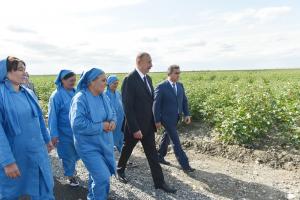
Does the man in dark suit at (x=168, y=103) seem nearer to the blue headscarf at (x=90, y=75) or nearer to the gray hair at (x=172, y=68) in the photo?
the gray hair at (x=172, y=68)

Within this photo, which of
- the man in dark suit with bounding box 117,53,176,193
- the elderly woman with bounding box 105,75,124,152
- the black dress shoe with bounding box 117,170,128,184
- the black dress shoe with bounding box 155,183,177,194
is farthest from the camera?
the elderly woman with bounding box 105,75,124,152

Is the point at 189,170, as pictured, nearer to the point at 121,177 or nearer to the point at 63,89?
the point at 121,177

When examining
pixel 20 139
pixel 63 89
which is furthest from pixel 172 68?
pixel 20 139

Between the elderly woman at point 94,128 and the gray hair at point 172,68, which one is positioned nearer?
the elderly woman at point 94,128

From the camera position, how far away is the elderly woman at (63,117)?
6.39 metres

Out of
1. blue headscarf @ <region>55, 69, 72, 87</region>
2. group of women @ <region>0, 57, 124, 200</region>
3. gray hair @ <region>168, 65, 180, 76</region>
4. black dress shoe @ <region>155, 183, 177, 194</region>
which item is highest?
Answer: gray hair @ <region>168, 65, 180, 76</region>

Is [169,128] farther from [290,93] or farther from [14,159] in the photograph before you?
[290,93]

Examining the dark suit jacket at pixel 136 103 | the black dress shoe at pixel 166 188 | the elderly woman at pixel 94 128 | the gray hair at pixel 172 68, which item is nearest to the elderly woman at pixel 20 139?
the elderly woman at pixel 94 128

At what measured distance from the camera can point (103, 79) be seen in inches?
205

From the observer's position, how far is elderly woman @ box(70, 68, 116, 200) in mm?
5086

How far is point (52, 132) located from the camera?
627cm

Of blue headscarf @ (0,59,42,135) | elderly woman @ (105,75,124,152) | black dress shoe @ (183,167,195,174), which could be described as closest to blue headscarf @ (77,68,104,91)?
blue headscarf @ (0,59,42,135)

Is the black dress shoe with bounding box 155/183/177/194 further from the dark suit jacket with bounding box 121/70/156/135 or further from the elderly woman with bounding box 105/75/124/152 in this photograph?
the elderly woman with bounding box 105/75/124/152

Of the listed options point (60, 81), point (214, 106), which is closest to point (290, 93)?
point (214, 106)
